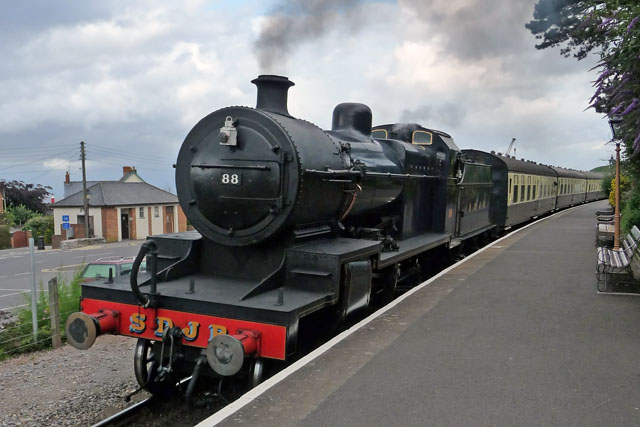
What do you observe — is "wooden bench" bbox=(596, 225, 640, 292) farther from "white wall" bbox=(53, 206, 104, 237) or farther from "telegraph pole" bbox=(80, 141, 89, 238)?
"white wall" bbox=(53, 206, 104, 237)

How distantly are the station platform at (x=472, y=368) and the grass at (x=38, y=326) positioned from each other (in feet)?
18.6

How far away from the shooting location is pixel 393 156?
7652mm

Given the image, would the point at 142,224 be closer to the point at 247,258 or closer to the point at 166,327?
the point at 247,258

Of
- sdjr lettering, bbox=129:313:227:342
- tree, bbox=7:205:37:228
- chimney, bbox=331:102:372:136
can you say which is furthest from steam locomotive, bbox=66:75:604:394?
tree, bbox=7:205:37:228

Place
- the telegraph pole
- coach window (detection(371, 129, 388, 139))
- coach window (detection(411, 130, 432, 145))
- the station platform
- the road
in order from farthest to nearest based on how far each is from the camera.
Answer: the telegraph pole
the road
coach window (detection(411, 130, 432, 145))
coach window (detection(371, 129, 388, 139))
the station platform

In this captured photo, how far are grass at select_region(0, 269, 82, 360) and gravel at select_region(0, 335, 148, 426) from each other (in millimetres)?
223

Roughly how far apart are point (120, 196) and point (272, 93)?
114ft

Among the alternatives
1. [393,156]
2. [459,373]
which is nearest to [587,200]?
[393,156]

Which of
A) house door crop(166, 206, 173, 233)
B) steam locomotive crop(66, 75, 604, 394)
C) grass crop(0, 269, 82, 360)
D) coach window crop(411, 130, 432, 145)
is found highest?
coach window crop(411, 130, 432, 145)

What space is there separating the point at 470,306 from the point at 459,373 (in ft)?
8.23

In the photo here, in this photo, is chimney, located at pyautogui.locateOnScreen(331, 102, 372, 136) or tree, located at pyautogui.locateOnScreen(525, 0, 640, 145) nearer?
tree, located at pyautogui.locateOnScreen(525, 0, 640, 145)

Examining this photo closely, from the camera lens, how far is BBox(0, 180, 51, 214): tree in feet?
167

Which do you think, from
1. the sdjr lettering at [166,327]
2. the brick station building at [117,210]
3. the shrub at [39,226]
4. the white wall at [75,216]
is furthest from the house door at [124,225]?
the sdjr lettering at [166,327]

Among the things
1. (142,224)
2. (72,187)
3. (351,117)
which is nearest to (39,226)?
(72,187)
